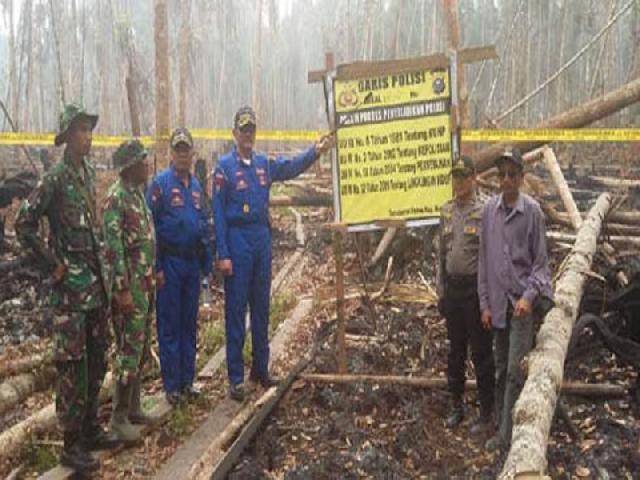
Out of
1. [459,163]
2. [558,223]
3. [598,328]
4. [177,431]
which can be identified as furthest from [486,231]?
[558,223]

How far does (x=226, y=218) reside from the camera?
566cm

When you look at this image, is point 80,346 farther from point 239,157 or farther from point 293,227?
point 293,227

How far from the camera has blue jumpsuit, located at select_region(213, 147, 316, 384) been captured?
222 inches

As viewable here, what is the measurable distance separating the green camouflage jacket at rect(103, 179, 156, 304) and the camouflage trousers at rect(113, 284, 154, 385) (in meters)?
0.04

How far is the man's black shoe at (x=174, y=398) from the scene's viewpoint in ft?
18.0

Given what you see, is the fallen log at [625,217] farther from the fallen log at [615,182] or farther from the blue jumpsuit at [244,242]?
the blue jumpsuit at [244,242]

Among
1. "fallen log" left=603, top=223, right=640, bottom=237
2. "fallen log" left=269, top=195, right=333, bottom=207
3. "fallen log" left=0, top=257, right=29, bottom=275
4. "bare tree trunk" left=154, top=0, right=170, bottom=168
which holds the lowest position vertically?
"fallen log" left=0, top=257, right=29, bottom=275

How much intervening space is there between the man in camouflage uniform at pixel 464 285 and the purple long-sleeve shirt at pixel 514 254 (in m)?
0.40

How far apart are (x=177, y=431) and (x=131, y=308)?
103 centimetres

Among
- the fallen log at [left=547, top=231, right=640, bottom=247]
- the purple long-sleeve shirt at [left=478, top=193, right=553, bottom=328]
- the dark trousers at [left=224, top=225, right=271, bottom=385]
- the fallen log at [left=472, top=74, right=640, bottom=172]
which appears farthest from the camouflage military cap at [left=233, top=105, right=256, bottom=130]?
the fallen log at [left=547, top=231, right=640, bottom=247]

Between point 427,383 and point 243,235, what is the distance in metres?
1.94

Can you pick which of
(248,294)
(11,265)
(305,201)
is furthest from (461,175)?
(11,265)

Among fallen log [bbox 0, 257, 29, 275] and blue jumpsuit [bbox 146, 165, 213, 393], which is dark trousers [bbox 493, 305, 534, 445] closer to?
blue jumpsuit [bbox 146, 165, 213, 393]

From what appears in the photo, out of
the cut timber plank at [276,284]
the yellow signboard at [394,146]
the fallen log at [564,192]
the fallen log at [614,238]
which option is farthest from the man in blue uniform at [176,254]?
the fallen log at [614,238]
